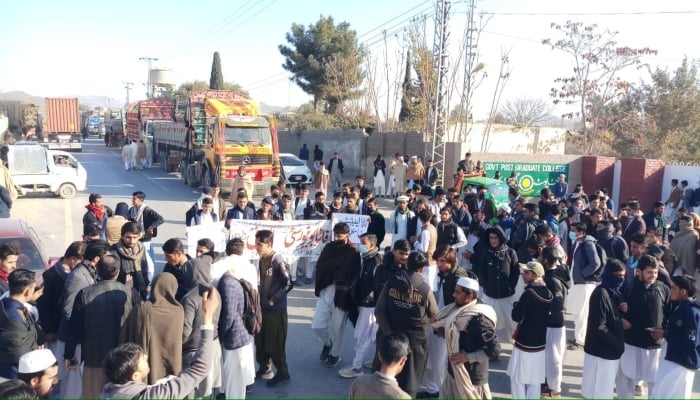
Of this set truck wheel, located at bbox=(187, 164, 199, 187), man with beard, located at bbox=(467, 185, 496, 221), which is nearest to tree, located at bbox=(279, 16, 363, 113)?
truck wheel, located at bbox=(187, 164, 199, 187)

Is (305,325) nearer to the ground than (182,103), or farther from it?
nearer to the ground

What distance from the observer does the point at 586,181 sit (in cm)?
2319

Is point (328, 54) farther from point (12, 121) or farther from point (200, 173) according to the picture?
point (12, 121)

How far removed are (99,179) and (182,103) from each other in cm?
837

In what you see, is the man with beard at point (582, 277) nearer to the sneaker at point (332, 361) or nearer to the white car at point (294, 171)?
the sneaker at point (332, 361)

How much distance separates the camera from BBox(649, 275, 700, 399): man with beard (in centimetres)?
511

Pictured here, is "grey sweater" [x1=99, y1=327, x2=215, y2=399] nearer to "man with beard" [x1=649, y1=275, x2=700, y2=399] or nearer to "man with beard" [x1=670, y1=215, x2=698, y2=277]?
"man with beard" [x1=649, y1=275, x2=700, y2=399]

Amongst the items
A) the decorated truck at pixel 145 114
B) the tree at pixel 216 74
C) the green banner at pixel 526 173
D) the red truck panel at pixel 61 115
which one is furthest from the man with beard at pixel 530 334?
the tree at pixel 216 74

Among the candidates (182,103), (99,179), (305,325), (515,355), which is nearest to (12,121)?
(182,103)

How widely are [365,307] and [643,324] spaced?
287cm

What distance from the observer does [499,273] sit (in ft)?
23.6

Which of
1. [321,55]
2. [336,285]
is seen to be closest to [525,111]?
[321,55]

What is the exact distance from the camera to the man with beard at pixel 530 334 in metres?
5.44

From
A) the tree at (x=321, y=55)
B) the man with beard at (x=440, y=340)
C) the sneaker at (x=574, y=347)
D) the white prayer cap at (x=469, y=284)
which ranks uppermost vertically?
the tree at (x=321, y=55)
